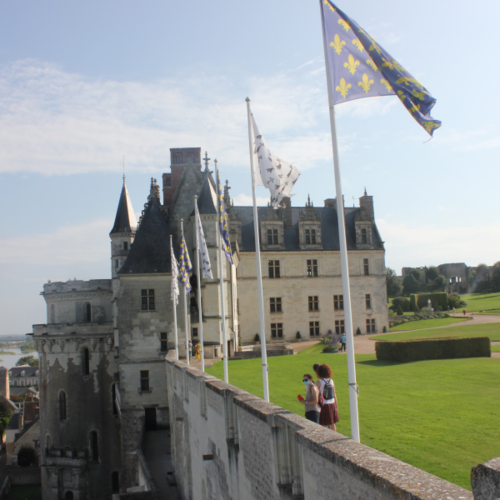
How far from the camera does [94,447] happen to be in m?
38.3

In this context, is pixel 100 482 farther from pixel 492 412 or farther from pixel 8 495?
pixel 492 412

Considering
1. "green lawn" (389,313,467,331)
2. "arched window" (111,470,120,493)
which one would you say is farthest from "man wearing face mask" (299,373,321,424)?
"green lawn" (389,313,467,331)

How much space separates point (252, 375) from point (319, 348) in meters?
13.5

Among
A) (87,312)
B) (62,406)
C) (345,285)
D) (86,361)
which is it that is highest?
(345,285)

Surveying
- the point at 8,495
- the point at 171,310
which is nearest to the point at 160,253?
the point at 171,310

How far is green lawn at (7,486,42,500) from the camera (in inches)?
1975

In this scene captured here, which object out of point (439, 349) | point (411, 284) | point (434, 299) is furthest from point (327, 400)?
point (411, 284)

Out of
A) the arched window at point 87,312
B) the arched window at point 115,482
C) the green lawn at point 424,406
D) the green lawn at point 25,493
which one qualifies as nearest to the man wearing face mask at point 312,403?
the green lawn at point 424,406

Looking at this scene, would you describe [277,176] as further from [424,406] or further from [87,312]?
[87,312]

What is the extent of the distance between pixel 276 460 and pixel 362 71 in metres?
6.26

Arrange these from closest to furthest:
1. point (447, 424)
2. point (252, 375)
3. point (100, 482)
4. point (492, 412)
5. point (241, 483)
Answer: point (241, 483) → point (447, 424) → point (492, 412) → point (252, 375) → point (100, 482)

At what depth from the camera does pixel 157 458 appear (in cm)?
2478

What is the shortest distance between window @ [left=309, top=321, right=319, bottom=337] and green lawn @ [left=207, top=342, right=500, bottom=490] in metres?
22.3

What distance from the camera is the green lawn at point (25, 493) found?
50.2 meters
